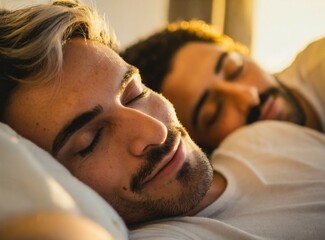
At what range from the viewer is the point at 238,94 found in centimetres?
133

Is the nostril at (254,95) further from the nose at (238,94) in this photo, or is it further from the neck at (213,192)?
the neck at (213,192)

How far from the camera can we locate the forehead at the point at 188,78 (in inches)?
53.5

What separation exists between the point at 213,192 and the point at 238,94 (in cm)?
57

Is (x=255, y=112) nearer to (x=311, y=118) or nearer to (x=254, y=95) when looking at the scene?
(x=254, y=95)

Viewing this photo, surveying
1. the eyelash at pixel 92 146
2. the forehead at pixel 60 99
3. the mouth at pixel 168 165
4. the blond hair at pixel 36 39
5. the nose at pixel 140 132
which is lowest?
the mouth at pixel 168 165

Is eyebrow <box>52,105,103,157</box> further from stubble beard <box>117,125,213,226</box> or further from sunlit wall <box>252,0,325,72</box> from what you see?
sunlit wall <box>252,0,325,72</box>

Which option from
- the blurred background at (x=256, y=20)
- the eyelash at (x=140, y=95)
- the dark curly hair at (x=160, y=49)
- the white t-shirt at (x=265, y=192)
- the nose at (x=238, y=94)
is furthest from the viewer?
the blurred background at (x=256, y=20)

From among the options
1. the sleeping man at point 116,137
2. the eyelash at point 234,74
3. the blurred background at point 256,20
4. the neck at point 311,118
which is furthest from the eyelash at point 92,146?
the blurred background at point 256,20

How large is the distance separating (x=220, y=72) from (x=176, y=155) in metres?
0.76

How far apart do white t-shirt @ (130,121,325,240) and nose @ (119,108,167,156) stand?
146 mm

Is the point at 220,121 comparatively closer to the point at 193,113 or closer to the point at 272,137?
the point at 193,113

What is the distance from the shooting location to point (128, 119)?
2.25 ft

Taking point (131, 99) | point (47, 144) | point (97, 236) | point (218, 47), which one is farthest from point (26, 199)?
point (218, 47)

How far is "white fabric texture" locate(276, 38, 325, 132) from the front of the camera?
1340mm
